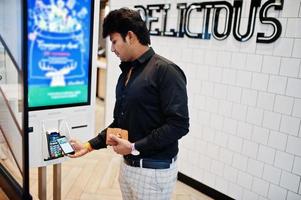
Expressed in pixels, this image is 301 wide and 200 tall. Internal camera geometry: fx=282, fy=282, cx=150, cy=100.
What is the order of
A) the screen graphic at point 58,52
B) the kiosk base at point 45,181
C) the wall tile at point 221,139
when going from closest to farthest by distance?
the screen graphic at point 58,52 → the kiosk base at point 45,181 → the wall tile at point 221,139

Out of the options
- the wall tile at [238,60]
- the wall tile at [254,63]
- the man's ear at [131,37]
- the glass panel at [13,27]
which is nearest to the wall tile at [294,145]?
the wall tile at [254,63]

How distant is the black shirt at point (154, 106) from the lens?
4.31 ft

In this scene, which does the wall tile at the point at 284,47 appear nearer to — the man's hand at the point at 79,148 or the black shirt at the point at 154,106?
the black shirt at the point at 154,106

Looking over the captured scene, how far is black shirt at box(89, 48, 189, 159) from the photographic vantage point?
51.8 inches

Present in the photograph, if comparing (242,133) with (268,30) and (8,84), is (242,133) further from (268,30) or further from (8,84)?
(8,84)

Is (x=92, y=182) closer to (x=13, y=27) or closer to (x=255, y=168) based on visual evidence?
(x=255, y=168)

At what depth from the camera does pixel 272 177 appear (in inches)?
95.3

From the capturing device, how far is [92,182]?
3070mm

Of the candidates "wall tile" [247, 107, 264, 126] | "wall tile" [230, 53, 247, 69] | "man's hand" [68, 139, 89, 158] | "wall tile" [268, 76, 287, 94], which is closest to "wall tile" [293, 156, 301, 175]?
"wall tile" [247, 107, 264, 126]

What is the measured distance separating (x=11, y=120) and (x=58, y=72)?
0.45 metres

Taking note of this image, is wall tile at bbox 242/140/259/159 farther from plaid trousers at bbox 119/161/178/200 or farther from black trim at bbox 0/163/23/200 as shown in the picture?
black trim at bbox 0/163/23/200

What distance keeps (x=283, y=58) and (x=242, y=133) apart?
0.76 meters

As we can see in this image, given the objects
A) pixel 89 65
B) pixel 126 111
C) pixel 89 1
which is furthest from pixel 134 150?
pixel 89 1

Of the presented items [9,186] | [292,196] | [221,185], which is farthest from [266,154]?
[9,186]
